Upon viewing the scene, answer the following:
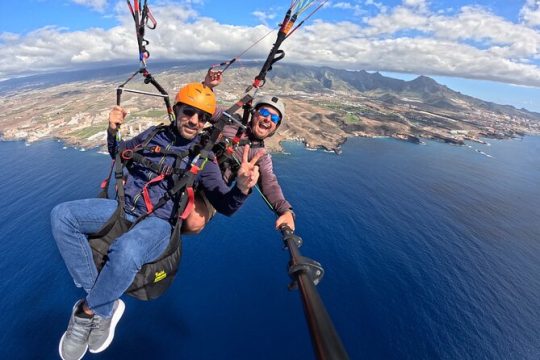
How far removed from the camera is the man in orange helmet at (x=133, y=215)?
4.39 m

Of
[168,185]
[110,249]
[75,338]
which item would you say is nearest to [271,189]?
[168,185]

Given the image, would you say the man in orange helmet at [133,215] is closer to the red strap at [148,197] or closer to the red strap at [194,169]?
the red strap at [148,197]

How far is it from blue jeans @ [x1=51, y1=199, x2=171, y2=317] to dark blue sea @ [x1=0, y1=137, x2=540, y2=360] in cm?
3547

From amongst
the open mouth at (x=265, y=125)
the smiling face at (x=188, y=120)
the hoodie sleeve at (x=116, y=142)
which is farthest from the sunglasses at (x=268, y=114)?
the hoodie sleeve at (x=116, y=142)

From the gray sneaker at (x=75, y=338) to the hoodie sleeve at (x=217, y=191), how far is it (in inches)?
110

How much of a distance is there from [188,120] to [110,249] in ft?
8.69

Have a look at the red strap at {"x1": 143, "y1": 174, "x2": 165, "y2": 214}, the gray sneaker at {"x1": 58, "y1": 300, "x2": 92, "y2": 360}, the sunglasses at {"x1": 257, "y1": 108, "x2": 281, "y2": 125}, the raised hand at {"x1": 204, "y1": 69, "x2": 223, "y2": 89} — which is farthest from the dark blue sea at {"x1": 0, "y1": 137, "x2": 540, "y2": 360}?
the red strap at {"x1": 143, "y1": 174, "x2": 165, "y2": 214}

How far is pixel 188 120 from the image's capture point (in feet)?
18.3

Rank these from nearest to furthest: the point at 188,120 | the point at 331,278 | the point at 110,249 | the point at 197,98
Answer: the point at 110,249 → the point at 197,98 → the point at 188,120 → the point at 331,278

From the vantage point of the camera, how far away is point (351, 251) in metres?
51.5

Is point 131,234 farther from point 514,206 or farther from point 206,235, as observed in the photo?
point 514,206

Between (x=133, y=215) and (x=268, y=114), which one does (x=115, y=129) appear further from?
(x=268, y=114)

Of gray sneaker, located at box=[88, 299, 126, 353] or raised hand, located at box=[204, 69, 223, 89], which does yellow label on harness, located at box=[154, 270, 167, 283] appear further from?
raised hand, located at box=[204, 69, 223, 89]

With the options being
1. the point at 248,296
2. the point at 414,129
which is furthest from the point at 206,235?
the point at 414,129
